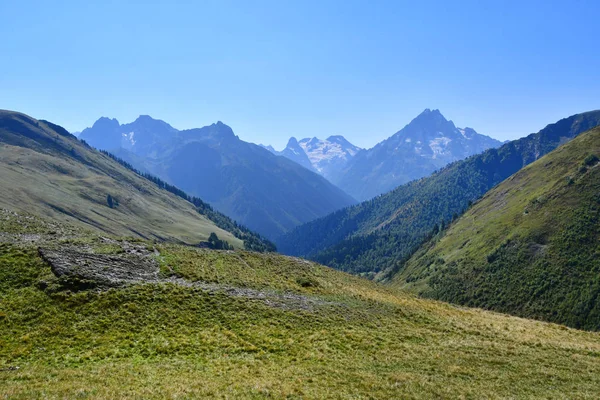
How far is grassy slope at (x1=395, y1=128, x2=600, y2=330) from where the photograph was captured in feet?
381

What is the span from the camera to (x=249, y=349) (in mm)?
29500

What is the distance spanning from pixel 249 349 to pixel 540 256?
143m

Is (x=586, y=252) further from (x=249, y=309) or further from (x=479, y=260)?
(x=249, y=309)

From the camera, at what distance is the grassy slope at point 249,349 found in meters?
22.5

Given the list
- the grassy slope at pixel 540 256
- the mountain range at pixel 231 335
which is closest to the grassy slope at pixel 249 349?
the mountain range at pixel 231 335

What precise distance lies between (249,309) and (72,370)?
58.2ft

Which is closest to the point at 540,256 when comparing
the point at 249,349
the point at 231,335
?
the point at 231,335

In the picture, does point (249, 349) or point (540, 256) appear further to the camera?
point (540, 256)

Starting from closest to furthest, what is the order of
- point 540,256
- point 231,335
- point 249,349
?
point 249,349
point 231,335
point 540,256

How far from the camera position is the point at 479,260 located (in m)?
162

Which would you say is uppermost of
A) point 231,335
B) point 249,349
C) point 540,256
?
point 540,256

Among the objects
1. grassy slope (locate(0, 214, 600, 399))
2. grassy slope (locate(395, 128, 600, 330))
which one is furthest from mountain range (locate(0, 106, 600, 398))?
grassy slope (locate(395, 128, 600, 330))

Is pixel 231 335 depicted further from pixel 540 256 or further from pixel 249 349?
pixel 540 256

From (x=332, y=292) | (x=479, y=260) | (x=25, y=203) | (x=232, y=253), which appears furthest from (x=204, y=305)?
(x=25, y=203)
